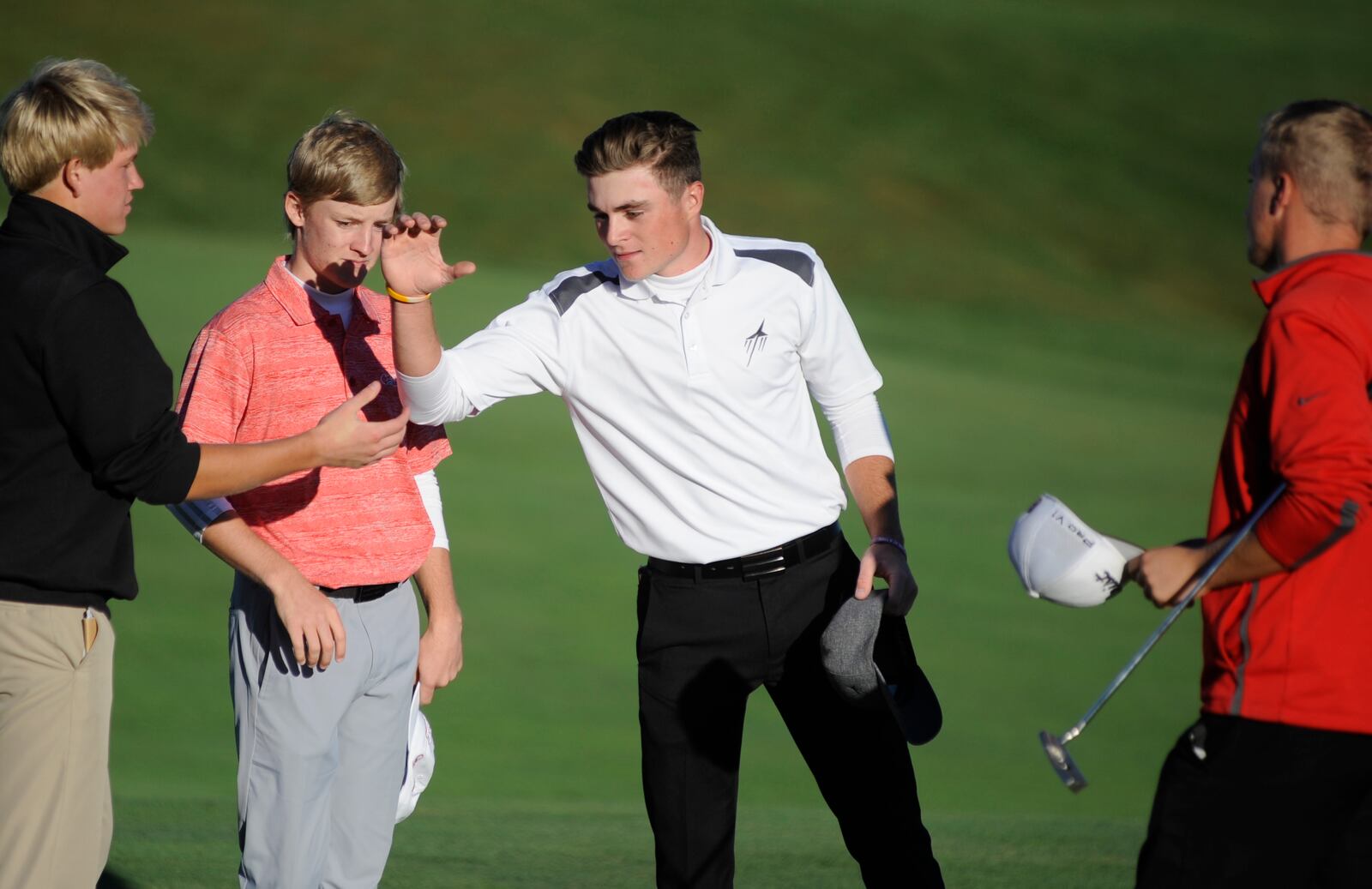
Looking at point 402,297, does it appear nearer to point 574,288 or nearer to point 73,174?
point 574,288

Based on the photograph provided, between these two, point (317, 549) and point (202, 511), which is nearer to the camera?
point (202, 511)

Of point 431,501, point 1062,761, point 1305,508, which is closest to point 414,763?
point 431,501

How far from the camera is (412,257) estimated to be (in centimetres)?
309

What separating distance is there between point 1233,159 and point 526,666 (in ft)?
71.6

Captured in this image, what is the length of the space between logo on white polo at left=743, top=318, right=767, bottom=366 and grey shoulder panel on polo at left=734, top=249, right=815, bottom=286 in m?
0.16

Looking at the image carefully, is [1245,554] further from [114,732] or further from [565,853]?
[114,732]

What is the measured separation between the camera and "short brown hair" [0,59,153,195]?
8.98 feet

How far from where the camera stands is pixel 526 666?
7.13 m

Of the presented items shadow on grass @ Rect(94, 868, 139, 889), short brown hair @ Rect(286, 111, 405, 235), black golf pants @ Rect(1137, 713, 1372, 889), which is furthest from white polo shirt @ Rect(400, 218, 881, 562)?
shadow on grass @ Rect(94, 868, 139, 889)

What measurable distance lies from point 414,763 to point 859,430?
1272 mm

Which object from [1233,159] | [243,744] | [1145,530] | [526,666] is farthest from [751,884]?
[1233,159]

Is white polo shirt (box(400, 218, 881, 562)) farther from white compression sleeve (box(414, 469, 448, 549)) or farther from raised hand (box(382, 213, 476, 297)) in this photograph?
raised hand (box(382, 213, 476, 297))

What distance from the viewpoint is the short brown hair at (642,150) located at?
11.3ft

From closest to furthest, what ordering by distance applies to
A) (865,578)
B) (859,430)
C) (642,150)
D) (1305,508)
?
(1305,508) < (865,578) < (642,150) < (859,430)
